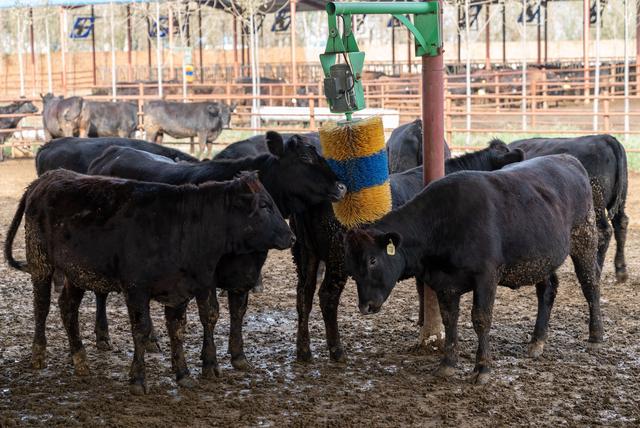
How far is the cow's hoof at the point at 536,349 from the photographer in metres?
6.28

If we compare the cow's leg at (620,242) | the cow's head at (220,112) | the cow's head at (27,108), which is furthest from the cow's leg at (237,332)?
the cow's head at (27,108)

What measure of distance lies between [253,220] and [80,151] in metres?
4.37

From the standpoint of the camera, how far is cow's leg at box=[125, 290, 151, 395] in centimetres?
550

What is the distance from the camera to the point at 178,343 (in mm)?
5785

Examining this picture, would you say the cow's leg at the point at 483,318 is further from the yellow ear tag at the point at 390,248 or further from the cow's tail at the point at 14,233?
the cow's tail at the point at 14,233

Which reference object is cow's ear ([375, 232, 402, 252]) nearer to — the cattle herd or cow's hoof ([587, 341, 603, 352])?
the cattle herd

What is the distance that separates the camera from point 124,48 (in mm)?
67500

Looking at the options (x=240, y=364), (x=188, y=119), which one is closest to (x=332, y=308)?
(x=240, y=364)

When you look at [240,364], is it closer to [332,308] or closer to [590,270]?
[332,308]

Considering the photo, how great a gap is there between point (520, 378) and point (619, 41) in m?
49.3

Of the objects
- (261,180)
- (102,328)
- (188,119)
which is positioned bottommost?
(102,328)

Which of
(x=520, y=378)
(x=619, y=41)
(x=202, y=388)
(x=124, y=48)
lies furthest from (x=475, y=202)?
(x=124, y=48)

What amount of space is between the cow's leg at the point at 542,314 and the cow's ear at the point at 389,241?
152 cm

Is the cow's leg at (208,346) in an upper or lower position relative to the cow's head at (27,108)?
lower
